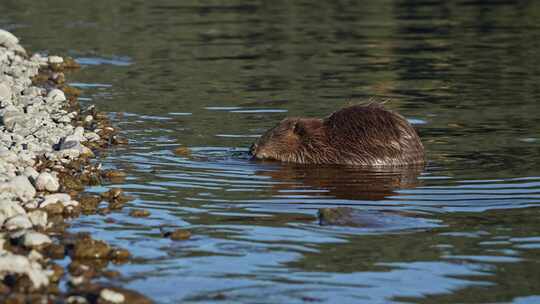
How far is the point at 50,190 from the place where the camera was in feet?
31.4

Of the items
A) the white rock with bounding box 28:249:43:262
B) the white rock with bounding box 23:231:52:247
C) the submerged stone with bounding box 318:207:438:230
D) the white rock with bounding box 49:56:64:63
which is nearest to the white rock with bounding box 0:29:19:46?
the white rock with bounding box 49:56:64:63

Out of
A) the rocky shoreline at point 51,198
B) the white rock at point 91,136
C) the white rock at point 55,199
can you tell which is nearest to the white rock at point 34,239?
the rocky shoreline at point 51,198

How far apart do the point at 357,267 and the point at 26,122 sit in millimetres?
6483

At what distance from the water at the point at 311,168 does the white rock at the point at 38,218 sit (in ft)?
1.29

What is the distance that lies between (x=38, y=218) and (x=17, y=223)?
242 mm

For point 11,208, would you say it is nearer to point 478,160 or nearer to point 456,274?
point 456,274

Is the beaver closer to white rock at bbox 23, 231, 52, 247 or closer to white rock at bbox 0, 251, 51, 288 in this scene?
white rock at bbox 23, 231, 52, 247

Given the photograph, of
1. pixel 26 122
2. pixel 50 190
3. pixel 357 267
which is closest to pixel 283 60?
pixel 26 122

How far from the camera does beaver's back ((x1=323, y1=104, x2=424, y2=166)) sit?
1173 cm

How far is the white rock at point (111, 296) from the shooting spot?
6.72 m

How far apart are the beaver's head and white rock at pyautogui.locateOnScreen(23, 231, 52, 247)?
14.7ft

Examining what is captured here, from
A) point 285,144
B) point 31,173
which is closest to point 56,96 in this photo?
point 285,144

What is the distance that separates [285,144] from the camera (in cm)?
1217

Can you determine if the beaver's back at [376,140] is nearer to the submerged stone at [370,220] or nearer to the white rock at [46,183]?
the submerged stone at [370,220]
